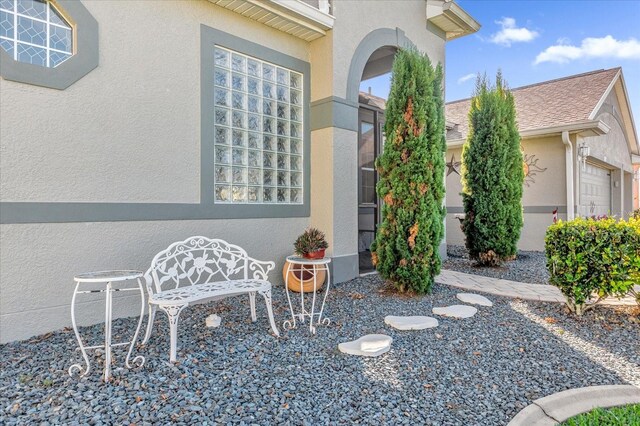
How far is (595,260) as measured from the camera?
404 centimetres

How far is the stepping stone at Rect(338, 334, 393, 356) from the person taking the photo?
3229mm

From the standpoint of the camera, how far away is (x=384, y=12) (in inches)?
257

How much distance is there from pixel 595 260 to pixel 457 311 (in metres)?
1.62

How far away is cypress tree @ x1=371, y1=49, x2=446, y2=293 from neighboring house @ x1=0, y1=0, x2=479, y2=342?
3.24ft

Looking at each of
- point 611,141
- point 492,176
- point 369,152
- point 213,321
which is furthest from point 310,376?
point 611,141

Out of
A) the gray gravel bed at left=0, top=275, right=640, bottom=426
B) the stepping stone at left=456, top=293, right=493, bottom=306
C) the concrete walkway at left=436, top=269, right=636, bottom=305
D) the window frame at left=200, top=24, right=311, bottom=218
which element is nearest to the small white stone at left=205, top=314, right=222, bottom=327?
the gray gravel bed at left=0, top=275, right=640, bottom=426

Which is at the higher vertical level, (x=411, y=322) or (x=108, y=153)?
(x=108, y=153)

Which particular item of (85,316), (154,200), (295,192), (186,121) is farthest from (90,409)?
(295,192)

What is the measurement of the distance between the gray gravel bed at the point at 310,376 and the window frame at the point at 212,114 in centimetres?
156

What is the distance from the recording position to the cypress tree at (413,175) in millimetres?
4926

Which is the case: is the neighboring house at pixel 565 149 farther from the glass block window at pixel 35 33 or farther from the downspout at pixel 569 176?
the glass block window at pixel 35 33

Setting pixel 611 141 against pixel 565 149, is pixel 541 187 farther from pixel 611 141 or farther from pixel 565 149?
pixel 611 141

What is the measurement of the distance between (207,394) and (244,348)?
767mm

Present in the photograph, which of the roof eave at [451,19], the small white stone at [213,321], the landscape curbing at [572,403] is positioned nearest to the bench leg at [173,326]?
the small white stone at [213,321]
